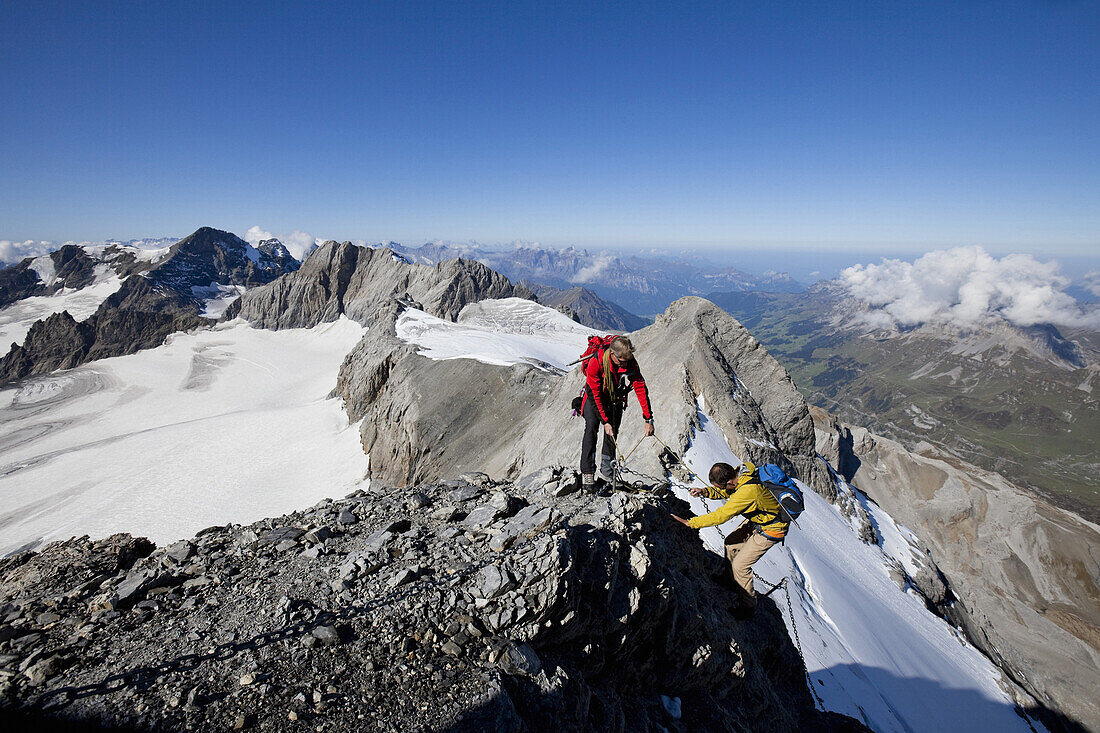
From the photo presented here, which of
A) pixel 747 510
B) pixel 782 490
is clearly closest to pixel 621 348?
pixel 747 510

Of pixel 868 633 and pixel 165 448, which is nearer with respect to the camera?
pixel 868 633

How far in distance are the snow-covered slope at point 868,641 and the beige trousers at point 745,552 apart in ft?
7.42

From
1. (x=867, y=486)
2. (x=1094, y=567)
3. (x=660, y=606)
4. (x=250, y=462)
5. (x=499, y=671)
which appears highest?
(x=499, y=671)

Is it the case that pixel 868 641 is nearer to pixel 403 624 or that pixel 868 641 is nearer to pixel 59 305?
pixel 403 624

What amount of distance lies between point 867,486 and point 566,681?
63213mm

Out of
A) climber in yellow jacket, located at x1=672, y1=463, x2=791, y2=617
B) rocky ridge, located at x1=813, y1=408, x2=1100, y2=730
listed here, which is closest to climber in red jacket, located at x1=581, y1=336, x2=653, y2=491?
climber in yellow jacket, located at x1=672, y1=463, x2=791, y2=617

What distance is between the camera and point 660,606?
7512 millimetres

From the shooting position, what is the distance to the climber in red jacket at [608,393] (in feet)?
28.2

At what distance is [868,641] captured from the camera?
15.4 metres

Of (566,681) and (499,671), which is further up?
(499,671)

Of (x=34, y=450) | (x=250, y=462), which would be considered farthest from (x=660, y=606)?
(x=34, y=450)

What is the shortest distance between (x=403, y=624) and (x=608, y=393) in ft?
17.3

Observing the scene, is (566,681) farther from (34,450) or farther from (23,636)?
(34,450)

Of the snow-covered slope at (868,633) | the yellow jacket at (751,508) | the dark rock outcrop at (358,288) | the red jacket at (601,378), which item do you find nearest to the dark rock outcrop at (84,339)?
the dark rock outcrop at (358,288)
